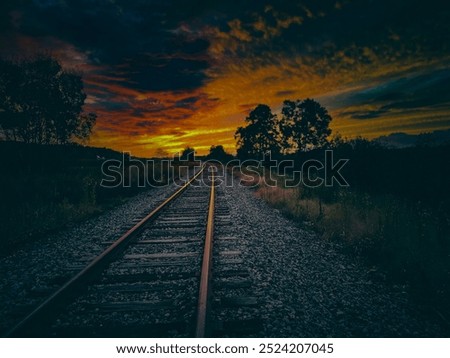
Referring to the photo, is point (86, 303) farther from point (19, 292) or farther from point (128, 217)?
point (128, 217)

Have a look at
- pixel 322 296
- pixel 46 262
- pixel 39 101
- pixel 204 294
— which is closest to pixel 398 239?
pixel 322 296

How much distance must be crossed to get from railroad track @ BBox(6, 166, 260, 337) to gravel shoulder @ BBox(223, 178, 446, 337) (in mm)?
301

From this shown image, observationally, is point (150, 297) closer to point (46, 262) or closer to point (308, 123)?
point (46, 262)

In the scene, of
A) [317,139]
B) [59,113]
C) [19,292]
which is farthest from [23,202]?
[317,139]

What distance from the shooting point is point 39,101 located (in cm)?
3362

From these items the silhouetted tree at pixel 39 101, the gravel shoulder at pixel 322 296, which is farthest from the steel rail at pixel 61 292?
the silhouetted tree at pixel 39 101

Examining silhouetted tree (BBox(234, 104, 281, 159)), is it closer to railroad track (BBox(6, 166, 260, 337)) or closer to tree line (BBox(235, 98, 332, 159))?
tree line (BBox(235, 98, 332, 159))

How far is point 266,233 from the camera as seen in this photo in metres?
6.73

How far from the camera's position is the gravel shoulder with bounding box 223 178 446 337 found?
311cm

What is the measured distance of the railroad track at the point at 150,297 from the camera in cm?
298

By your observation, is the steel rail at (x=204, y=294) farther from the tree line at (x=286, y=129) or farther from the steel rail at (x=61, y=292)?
the tree line at (x=286, y=129)

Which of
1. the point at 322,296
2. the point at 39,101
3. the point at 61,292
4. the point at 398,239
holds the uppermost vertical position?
the point at 39,101

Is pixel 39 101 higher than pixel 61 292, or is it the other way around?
pixel 39 101

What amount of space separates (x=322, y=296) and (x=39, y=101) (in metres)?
39.5
